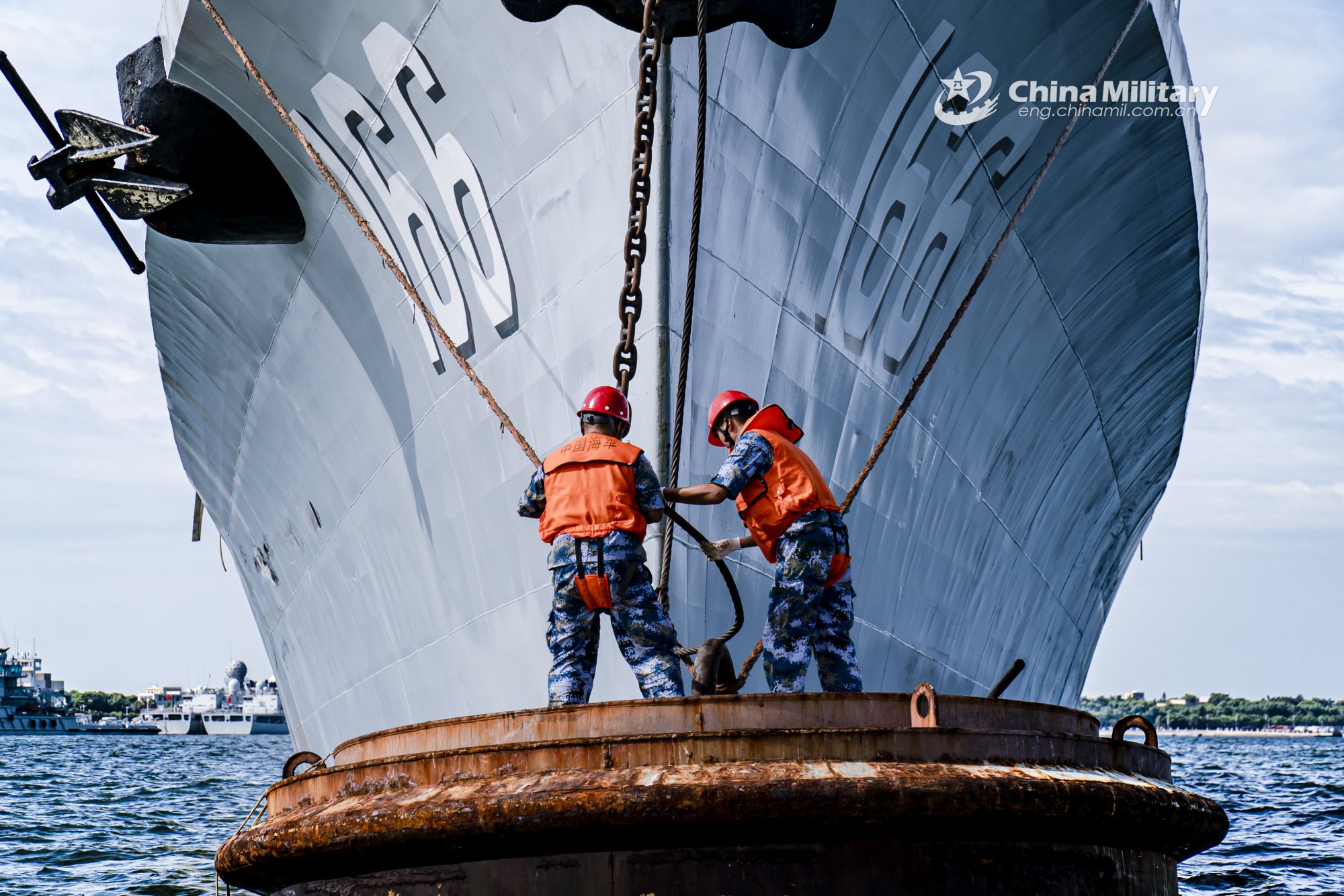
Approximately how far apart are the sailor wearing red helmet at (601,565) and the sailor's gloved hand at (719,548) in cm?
41

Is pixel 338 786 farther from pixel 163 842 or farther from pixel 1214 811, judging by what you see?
pixel 163 842

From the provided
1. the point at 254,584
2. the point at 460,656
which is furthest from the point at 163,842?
the point at 460,656

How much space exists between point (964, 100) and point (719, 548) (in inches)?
106

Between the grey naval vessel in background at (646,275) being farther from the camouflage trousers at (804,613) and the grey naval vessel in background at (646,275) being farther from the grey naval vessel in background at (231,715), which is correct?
the grey naval vessel in background at (231,715)

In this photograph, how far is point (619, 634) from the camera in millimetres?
4363

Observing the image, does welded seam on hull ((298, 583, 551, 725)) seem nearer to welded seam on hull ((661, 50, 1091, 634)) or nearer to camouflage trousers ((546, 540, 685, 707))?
camouflage trousers ((546, 540, 685, 707))

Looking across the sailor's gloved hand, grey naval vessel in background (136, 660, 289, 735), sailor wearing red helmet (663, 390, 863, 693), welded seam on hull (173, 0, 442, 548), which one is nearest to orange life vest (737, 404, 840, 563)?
sailor wearing red helmet (663, 390, 863, 693)

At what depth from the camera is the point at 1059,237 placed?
7.23 meters

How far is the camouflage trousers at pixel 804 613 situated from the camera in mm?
4543

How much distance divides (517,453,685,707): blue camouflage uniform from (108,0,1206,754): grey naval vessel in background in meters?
0.74

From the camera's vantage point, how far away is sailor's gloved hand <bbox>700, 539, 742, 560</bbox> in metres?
4.75

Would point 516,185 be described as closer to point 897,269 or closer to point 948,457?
point 897,269

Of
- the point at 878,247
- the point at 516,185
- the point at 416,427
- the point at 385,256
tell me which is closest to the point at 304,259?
the point at 416,427

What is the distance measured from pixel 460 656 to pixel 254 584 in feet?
20.1
